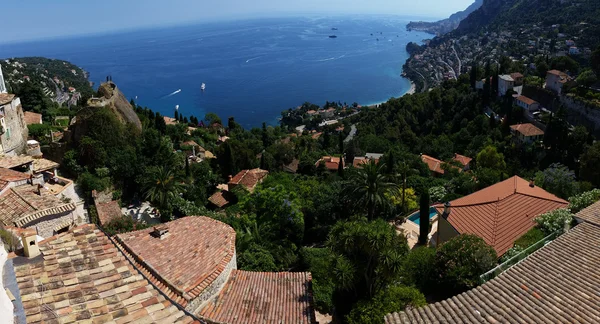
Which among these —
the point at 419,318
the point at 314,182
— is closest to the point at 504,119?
the point at 314,182

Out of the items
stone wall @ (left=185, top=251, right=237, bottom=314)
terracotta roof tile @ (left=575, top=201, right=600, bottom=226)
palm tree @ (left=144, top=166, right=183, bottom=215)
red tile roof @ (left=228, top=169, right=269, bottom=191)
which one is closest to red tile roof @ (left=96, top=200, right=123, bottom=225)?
palm tree @ (left=144, top=166, right=183, bottom=215)

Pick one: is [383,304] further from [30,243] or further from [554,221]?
[30,243]

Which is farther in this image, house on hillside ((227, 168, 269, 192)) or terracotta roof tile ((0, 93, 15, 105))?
house on hillside ((227, 168, 269, 192))

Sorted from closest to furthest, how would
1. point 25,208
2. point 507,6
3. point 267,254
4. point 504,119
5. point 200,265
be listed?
point 200,265 → point 25,208 → point 267,254 → point 504,119 → point 507,6

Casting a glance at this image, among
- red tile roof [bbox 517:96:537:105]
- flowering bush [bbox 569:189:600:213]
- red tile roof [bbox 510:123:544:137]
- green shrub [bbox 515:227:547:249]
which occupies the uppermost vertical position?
flowering bush [bbox 569:189:600:213]

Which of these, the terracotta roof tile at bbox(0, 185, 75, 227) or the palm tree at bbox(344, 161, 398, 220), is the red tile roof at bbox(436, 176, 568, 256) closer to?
the palm tree at bbox(344, 161, 398, 220)

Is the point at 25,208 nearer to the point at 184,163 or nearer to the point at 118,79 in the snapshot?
the point at 184,163
